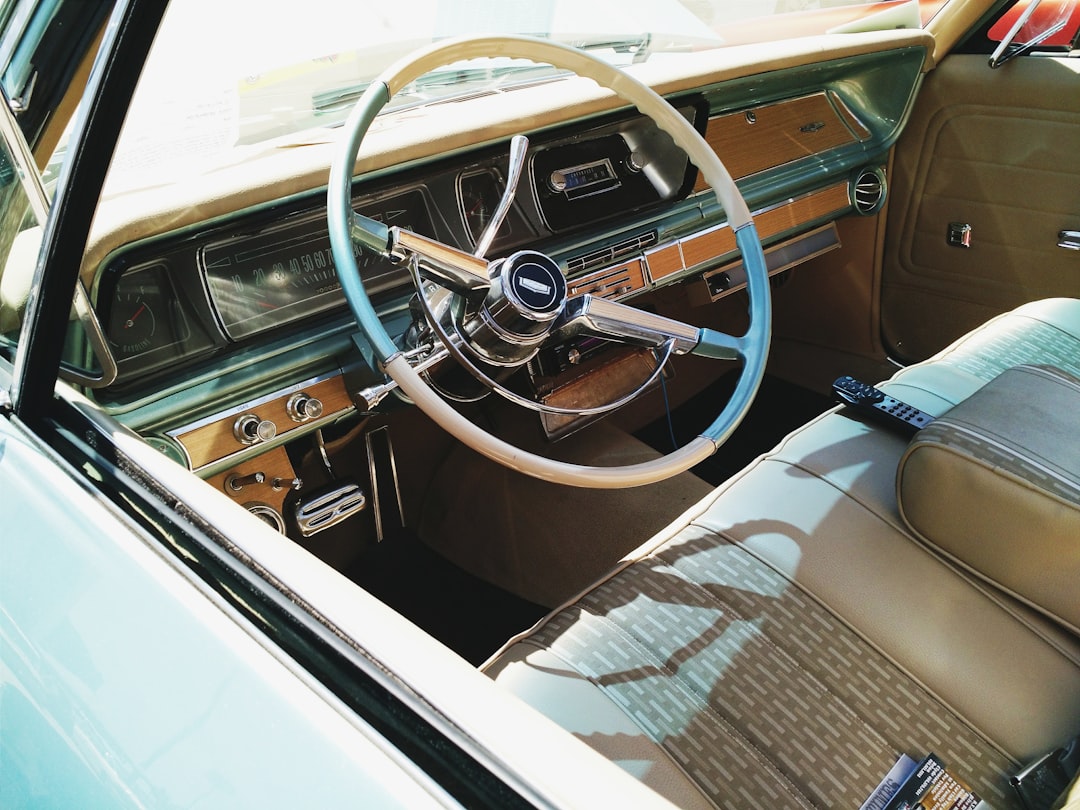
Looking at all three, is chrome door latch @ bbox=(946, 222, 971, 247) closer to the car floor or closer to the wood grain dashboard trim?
the wood grain dashboard trim

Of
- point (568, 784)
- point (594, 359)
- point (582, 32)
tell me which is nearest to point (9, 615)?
point (568, 784)

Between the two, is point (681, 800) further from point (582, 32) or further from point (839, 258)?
point (839, 258)

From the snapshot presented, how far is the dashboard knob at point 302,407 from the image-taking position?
127cm

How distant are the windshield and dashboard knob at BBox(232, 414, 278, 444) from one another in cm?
38

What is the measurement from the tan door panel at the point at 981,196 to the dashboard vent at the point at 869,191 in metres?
0.10

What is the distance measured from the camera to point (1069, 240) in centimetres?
209

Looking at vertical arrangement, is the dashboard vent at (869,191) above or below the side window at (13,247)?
below

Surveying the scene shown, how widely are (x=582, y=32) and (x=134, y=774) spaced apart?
1.71 metres

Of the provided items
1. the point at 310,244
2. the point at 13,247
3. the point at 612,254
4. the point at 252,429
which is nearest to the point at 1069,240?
the point at 612,254

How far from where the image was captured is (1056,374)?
1.22 meters

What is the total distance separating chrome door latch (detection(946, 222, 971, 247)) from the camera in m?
2.26

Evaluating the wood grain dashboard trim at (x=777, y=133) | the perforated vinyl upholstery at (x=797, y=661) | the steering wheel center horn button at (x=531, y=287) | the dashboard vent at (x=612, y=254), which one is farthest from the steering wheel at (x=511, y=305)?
the wood grain dashboard trim at (x=777, y=133)

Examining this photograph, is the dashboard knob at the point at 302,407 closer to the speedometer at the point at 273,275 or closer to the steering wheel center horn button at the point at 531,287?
the speedometer at the point at 273,275

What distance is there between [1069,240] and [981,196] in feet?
0.79
